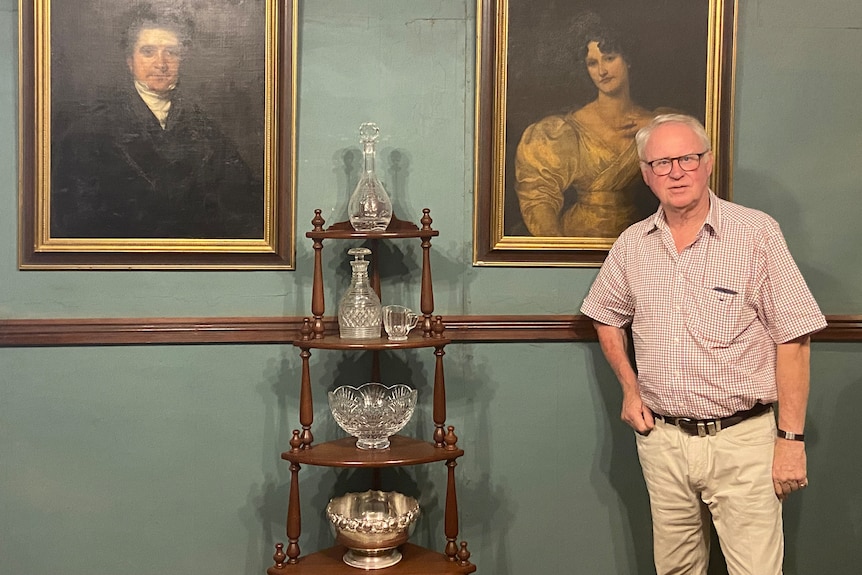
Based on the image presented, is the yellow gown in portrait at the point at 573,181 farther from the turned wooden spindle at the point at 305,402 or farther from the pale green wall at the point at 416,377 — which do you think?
the turned wooden spindle at the point at 305,402

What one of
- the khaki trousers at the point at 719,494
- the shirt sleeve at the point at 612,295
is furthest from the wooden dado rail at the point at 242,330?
the khaki trousers at the point at 719,494

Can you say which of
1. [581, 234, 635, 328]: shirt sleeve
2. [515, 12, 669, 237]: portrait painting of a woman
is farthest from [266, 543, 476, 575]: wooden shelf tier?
[515, 12, 669, 237]: portrait painting of a woman

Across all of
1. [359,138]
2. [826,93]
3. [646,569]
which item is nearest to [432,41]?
[359,138]

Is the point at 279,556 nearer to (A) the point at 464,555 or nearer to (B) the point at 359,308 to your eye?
(A) the point at 464,555

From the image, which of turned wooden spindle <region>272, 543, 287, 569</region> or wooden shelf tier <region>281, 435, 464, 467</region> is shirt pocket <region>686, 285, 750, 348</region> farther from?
turned wooden spindle <region>272, 543, 287, 569</region>

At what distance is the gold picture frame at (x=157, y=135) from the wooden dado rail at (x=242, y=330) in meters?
0.18

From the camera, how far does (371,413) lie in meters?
2.66

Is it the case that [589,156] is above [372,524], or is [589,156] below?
above

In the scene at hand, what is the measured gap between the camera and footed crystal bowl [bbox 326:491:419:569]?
2.62 m

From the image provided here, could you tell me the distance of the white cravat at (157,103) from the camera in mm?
2781

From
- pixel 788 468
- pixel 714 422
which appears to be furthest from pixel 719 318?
pixel 788 468

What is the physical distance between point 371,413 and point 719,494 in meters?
1.03

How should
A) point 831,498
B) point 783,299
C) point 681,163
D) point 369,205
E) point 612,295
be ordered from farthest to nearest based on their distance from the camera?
point 831,498
point 612,295
point 369,205
point 681,163
point 783,299

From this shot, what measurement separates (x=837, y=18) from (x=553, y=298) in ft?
4.43
